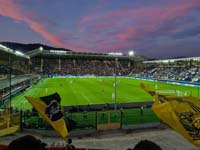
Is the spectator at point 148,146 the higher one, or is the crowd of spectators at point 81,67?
the crowd of spectators at point 81,67

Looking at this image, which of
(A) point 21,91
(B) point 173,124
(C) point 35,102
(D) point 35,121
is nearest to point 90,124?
(D) point 35,121

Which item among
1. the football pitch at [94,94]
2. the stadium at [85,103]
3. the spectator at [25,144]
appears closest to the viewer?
A: the spectator at [25,144]

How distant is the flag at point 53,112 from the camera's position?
995 cm

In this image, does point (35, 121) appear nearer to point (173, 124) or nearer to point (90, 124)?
point (90, 124)

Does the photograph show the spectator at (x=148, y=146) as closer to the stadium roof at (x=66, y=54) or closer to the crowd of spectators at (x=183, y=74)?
the crowd of spectators at (x=183, y=74)

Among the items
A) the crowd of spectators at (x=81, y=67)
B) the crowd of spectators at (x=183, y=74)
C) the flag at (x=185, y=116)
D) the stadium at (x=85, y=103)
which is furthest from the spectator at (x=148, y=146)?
the crowd of spectators at (x=81, y=67)

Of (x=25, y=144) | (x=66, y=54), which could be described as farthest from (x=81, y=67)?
(x=25, y=144)

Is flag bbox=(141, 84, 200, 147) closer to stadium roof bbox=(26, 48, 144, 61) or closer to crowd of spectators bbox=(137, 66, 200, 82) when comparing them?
Result: crowd of spectators bbox=(137, 66, 200, 82)

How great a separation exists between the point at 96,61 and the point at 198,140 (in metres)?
160

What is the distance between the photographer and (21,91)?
5675 centimetres

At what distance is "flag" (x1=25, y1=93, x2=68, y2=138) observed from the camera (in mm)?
9953

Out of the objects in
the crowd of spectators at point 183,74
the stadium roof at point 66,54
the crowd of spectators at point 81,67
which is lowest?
the crowd of spectators at point 183,74

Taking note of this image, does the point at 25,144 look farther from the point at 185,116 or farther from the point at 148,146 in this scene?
the point at 185,116

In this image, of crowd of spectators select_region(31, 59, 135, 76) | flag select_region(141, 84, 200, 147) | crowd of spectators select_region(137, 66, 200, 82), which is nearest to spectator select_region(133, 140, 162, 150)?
flag select_region(141, 84, 200, 147)
